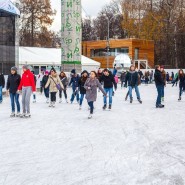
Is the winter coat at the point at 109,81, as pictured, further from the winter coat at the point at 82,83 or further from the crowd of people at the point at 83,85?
the winter coat at the point at 82,83

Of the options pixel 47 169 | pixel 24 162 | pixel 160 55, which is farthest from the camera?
pixel 160 55

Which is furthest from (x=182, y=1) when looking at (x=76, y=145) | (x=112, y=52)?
(x=76, y=145)

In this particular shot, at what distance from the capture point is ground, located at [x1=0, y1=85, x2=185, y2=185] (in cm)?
560

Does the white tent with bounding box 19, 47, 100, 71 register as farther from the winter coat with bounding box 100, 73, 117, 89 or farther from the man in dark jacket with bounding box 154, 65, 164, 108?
the winter coat with bounding box 100, 73, 117, 89

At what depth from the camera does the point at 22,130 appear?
10.0 m

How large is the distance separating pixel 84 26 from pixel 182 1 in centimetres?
2513

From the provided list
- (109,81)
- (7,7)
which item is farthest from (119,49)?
(109,81)

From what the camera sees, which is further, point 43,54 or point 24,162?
point 43,54

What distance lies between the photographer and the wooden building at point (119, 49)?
5884 cm

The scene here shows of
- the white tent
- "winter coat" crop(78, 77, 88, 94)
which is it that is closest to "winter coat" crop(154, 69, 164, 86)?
"winter coat" crop(78, 77, 88, 94)

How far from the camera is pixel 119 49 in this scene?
197 feet

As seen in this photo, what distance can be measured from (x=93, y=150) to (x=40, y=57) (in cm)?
3464

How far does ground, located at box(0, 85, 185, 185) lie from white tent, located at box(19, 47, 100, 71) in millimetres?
27516

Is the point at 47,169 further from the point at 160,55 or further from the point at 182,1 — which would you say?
the point at 160,55
